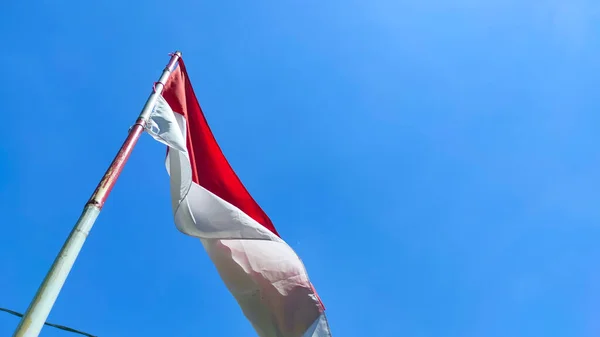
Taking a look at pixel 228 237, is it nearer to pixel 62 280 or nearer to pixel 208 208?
pixel 208 208

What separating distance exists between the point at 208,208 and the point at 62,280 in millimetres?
2288

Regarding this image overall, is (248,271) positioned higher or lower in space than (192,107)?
lower

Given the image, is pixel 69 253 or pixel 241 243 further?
pixel 241 243

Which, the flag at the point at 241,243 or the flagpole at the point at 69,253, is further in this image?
the flag at the point at 241,243

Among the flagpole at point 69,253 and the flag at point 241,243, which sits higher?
the flag at point 241,243

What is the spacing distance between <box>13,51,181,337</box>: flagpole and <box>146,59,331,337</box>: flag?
26.1 inches

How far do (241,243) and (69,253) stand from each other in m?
2.62

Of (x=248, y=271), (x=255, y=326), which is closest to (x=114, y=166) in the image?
(x=248, y=271)

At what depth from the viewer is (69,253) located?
14.5 feet

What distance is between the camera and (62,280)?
429cm

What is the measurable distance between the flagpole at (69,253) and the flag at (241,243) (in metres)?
0.66

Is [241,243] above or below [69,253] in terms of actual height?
above

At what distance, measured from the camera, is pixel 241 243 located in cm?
673

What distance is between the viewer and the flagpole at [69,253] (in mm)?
4000
